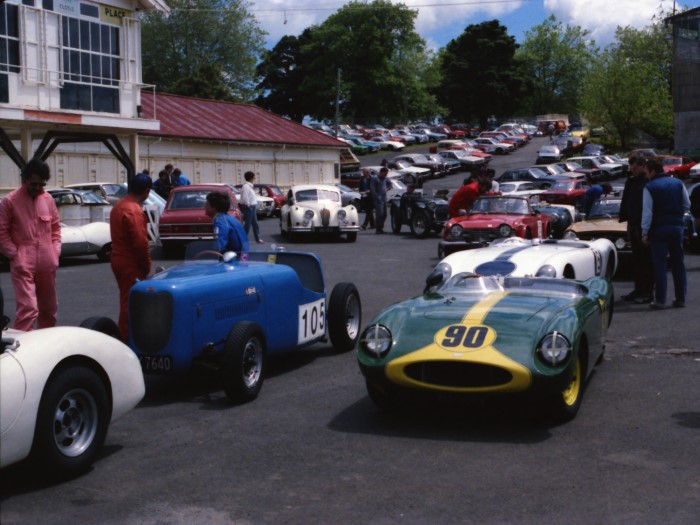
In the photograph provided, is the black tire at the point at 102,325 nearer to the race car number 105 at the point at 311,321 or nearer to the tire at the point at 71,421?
the race car number 105 at the point at 311,321

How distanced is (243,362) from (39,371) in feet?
7.08

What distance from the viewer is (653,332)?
9.98m

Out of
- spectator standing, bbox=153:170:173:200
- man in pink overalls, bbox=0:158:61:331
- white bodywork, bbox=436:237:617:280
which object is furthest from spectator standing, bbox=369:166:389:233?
man in pink overalls, bbox=0:158:61:331

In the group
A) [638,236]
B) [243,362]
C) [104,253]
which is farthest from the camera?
[104,253]

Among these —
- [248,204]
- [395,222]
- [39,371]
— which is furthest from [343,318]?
[395,222]

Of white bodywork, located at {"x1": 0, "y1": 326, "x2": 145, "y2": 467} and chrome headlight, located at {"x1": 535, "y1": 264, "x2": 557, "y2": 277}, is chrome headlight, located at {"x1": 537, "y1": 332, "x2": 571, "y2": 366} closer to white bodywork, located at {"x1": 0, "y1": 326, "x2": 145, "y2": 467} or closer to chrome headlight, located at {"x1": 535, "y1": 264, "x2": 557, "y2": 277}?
white bodywork, located at {"x1": 0, "y1": 326, "x2": 145, "y2": 467}

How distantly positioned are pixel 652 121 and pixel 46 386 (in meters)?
72.2

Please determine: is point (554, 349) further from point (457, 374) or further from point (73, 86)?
point (73, 86)

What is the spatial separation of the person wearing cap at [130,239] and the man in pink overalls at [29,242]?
1.88ft

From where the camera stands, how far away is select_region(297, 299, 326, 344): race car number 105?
27.1 ft

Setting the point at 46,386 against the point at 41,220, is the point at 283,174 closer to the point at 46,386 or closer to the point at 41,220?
the point at 41,220

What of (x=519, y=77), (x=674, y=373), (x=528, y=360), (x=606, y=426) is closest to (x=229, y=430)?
(x=528, y=360)

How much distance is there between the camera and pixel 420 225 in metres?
24.3

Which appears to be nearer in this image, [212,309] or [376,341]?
[376,341]
